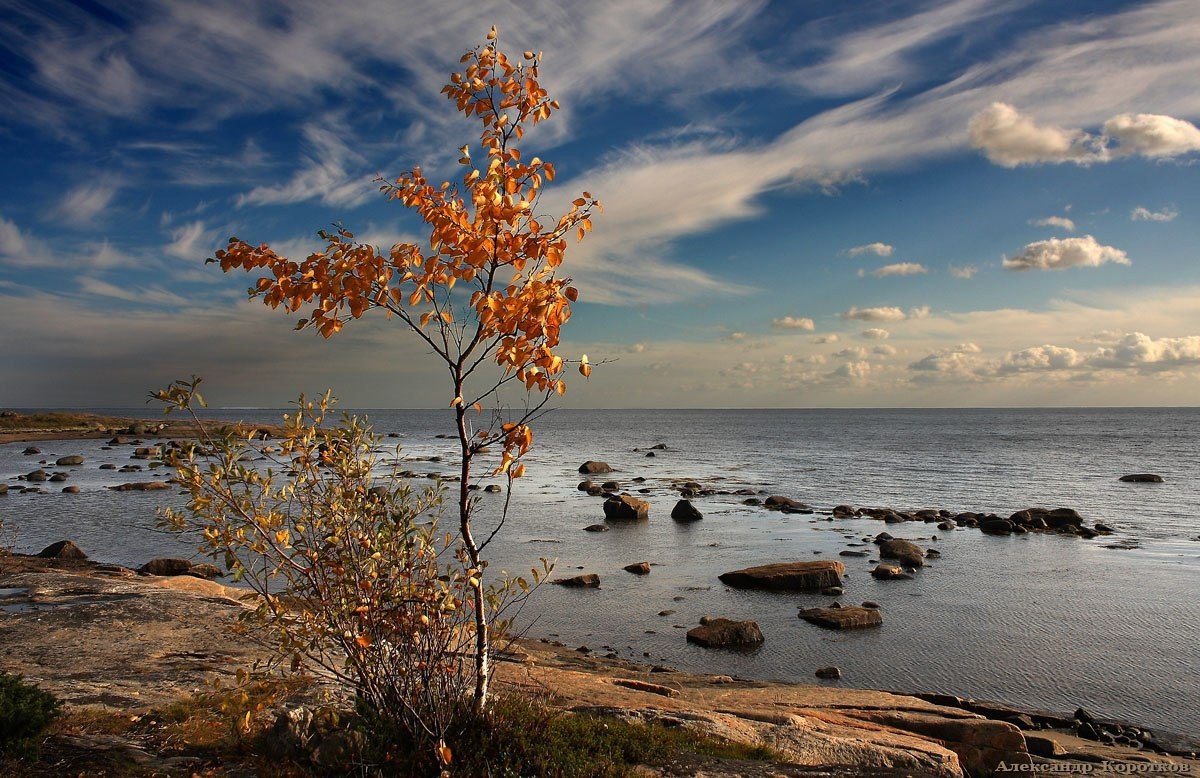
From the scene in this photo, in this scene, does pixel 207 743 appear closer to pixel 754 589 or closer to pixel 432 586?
pixel 432 586

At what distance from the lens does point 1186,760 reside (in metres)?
12.2

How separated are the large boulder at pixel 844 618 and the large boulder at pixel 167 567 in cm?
1954

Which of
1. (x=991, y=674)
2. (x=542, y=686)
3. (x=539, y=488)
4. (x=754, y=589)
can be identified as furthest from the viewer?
(x=539, y=488)

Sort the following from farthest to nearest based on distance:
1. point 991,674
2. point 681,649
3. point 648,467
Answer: point 648,467
point 681,649
point 991,674

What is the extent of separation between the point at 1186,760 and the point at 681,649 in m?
9.89

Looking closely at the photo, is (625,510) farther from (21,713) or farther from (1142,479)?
(1142,479)

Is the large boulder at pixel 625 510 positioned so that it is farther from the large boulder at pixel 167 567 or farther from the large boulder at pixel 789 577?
the large boulder at pixel 167 567

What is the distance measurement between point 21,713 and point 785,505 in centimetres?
3971

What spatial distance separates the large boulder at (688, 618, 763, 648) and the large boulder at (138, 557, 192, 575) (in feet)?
53.9

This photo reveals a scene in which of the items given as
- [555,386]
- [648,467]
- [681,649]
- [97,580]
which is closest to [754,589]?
[681,649]

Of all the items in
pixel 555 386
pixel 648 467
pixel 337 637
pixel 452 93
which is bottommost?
pixel 648 467

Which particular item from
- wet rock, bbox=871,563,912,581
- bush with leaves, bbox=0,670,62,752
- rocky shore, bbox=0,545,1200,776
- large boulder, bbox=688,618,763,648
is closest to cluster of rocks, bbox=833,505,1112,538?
wet rock, bbox=871,563,912,581

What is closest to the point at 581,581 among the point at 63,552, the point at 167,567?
the point at 167,567

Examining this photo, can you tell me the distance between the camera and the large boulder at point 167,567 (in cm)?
2314
